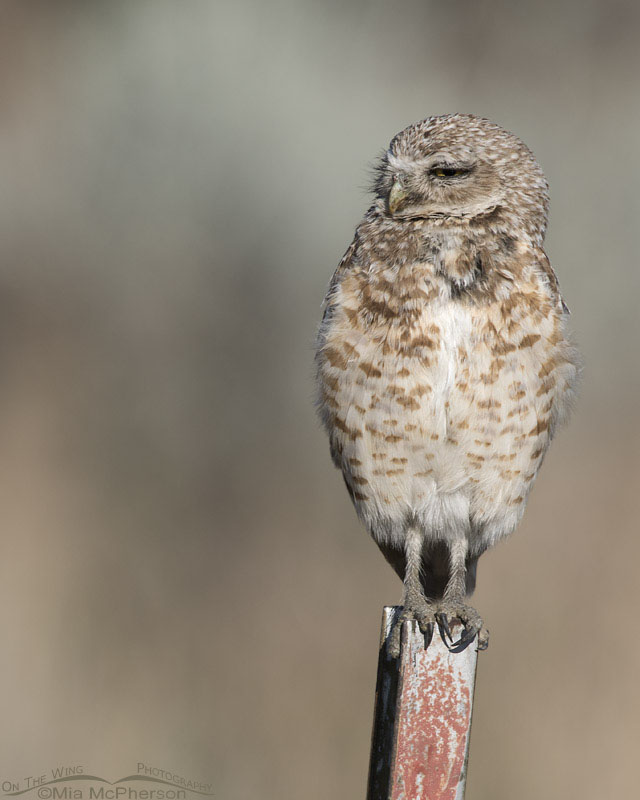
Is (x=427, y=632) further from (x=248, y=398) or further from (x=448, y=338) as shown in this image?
(x=248, y=398)

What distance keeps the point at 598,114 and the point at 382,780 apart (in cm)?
461

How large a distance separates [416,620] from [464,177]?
1261mm

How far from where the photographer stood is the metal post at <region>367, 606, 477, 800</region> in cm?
210

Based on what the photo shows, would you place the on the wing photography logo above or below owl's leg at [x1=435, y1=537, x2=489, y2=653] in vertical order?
below

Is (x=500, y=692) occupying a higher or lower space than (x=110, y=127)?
lower

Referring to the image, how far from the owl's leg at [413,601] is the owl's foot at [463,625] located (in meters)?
0.03

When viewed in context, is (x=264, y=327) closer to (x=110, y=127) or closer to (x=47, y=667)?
(x=110, y=127)

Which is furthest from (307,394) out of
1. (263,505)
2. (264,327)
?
(263,505)

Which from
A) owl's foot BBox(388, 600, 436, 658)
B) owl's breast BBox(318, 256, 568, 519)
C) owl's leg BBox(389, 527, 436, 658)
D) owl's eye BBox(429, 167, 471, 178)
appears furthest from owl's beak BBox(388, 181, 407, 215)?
owl's foot BBox(388, 600, 436, 658)

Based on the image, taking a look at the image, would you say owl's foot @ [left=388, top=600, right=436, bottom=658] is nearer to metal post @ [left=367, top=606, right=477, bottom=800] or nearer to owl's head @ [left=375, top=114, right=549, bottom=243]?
metal post @ [left=367, top=606, right=477, bottom=800]

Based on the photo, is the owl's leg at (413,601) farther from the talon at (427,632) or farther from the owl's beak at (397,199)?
the owl's beak at (397,199)

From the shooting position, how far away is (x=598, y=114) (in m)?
5.66

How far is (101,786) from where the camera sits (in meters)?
3.92

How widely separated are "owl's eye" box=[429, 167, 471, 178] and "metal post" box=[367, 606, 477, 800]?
4.42ft
